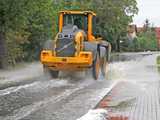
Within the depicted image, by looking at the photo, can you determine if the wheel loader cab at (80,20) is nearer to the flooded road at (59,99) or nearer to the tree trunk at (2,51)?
the flooded road at (59,99)

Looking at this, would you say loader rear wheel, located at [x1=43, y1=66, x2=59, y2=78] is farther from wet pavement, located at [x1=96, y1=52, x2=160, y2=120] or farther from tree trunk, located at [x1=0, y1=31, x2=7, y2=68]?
tree trunk, located at [x1=0, y1=31, x2=7, y2=68]

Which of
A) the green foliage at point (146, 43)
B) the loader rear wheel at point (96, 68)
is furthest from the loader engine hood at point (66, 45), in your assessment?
the green foliage at point (146, 43)

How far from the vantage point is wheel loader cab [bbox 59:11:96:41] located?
24.3 metres

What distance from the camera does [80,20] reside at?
24.6 metres

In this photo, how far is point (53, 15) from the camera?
38594 mm

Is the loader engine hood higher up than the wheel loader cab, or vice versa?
the wheel loader cab

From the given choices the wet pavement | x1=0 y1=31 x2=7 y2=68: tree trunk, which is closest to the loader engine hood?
the wet pavement

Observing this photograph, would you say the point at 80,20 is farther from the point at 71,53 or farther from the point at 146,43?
the point at 146,43

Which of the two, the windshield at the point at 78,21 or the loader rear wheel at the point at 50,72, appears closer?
the loader rear wheel at the point at 50,72

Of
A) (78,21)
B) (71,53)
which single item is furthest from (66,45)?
(78,21)

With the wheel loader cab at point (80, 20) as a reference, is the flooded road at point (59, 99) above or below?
below

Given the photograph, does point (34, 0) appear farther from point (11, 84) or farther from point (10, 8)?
point (11, 84)

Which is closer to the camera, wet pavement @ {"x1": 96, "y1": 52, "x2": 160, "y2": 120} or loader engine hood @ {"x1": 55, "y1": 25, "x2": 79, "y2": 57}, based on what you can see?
wet pavement @ {"x1": 96, "y1": 52, "x2": 160, "y2": 120}

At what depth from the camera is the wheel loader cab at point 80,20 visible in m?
24.3
